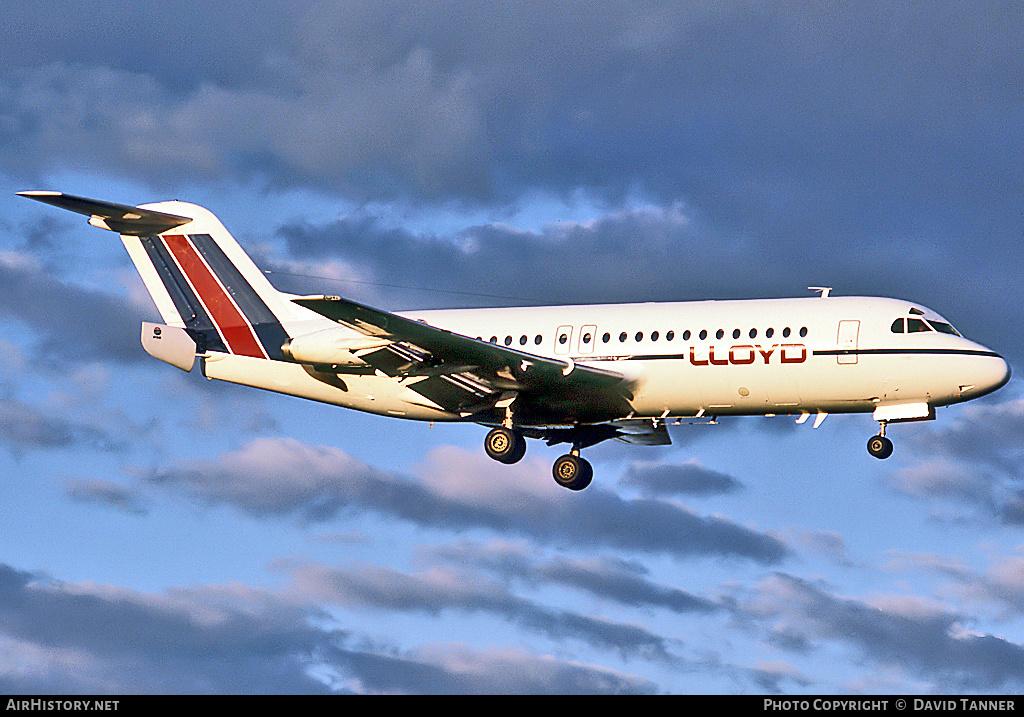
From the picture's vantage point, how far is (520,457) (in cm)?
4084

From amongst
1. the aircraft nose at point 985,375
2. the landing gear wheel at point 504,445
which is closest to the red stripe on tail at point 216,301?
the landing gear wheel at point 504,445

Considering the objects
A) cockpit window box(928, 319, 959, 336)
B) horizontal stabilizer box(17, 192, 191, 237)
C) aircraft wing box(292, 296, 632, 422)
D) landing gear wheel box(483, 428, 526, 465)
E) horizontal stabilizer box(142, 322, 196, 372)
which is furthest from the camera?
horizontal stabilizer box(142, 322, 196, 372)

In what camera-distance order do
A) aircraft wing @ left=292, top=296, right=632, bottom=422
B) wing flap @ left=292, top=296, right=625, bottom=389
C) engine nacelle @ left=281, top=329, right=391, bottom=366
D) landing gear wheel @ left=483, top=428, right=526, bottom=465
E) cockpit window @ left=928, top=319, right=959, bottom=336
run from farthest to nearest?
landing gear wheel @ left=483, top=428, right=526, bottom=465 → engine nacelle @ left=281, top=329, right=391, bottom=366 → cockpit window @ left=928, top=319, right=959, bottom=336 → aircraft wing @ left=292, top=296, right=632, bottom=422 → wing flap @ left=292, top=296, right=625, bottom=389

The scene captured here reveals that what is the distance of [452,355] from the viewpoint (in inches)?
1501

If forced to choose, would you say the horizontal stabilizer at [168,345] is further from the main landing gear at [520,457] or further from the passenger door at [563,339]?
the passenger door at [563,339]

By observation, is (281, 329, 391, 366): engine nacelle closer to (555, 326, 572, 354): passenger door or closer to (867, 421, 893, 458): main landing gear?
(555, 326, 572, 354): passenger door

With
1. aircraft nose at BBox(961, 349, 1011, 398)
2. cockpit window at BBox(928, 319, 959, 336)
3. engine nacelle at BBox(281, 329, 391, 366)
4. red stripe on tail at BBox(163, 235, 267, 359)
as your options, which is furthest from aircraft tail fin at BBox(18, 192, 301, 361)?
aircraft nose at BBox(961, 349, 1011, 398)

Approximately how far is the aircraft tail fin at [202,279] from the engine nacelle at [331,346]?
13.3 ft

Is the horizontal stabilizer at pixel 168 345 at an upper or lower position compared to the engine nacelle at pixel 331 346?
upper

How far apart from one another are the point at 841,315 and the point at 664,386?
4953 mm

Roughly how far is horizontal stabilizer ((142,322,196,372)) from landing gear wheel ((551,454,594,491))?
11.4 meters

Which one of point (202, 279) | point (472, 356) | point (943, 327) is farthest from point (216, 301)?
point (943, 327)

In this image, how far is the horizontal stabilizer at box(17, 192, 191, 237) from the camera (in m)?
41.2

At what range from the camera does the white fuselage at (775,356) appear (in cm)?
3700
